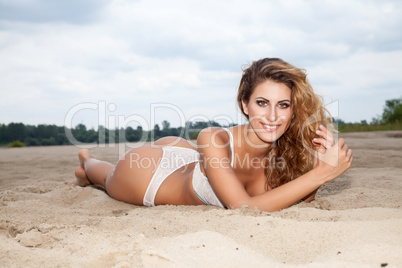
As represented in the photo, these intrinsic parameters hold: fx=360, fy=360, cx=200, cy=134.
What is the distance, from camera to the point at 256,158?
3270 mm

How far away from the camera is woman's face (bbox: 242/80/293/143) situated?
9.48 ft

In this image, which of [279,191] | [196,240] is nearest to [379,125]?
[279,191]

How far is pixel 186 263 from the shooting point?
59.6 inches

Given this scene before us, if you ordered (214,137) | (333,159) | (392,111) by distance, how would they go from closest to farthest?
1. (333,159)
2. (214,137)
3. (392,111)

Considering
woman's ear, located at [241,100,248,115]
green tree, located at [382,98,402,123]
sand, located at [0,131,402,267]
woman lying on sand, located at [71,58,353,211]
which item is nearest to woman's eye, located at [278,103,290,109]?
woman lying on sand, located at [71,58,353,211]

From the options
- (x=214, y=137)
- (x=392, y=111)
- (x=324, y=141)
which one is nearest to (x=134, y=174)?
(x=214, y=137)

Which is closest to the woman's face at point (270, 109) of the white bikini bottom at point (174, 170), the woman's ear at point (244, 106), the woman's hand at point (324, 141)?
the woman's ear at point (244, 106)

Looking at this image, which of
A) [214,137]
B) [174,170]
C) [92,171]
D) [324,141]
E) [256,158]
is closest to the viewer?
[324,141]

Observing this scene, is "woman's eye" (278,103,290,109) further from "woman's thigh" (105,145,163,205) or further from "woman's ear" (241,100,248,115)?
"woman's thigh" (105,145,163,205)

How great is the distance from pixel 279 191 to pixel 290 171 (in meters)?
0.85

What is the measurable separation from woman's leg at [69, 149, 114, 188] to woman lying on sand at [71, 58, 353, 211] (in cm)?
47

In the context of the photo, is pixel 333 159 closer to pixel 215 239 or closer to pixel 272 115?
pixel 272 115

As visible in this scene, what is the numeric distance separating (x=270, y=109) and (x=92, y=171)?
97.6 inches

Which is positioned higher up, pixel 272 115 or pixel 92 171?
pixel 272 115
